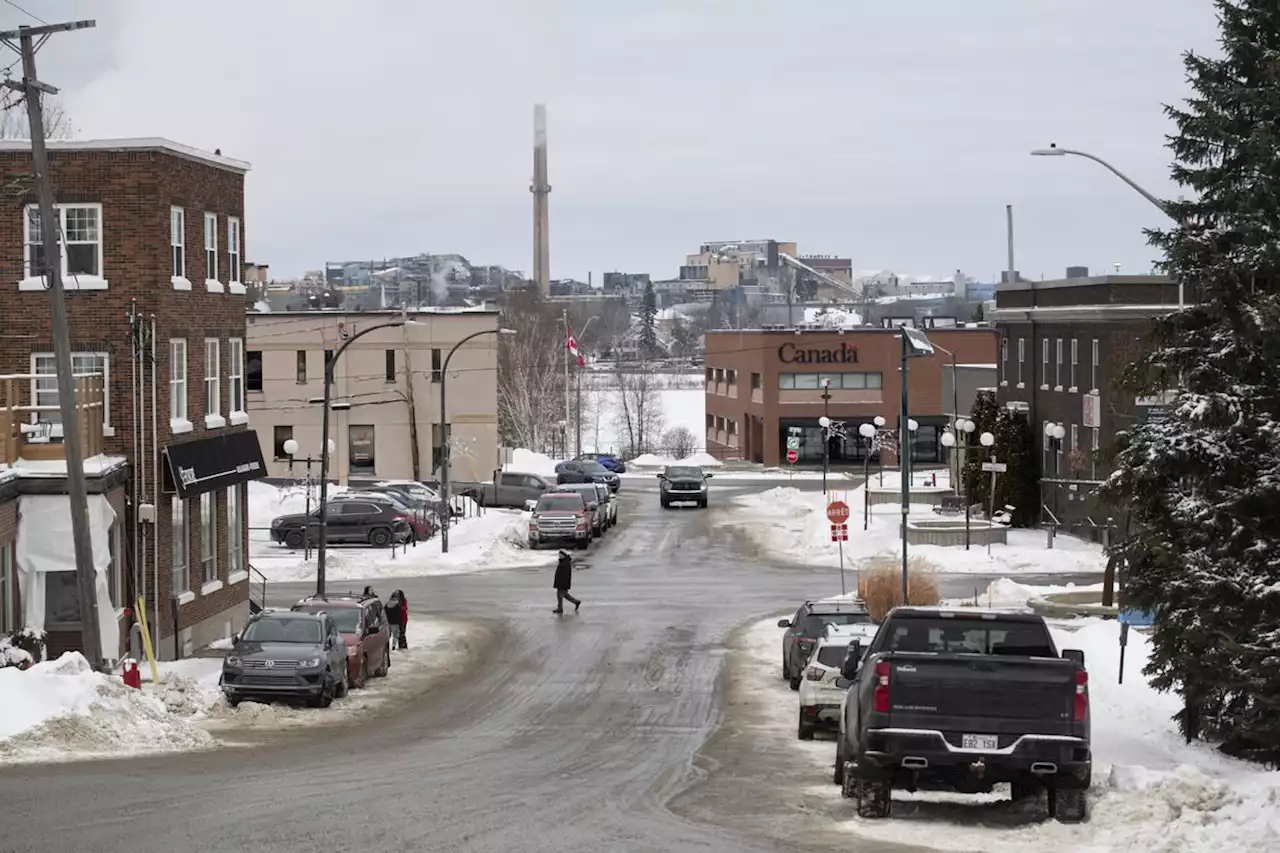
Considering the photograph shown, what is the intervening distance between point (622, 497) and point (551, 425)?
25.7m

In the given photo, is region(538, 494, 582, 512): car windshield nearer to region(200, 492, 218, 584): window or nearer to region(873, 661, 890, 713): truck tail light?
region(200, 492, 218, 584): window

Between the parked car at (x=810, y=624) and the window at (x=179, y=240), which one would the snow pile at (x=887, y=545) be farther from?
the window at (x=179, y=240)

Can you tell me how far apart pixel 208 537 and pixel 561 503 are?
21169 mm

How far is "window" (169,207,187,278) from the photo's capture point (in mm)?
32344

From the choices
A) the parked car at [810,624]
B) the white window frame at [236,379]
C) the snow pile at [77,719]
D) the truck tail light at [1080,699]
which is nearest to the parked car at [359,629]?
the snow pile at [77,719]

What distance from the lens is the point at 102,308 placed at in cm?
3125

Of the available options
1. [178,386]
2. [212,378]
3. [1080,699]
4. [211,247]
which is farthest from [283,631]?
[1080,699]

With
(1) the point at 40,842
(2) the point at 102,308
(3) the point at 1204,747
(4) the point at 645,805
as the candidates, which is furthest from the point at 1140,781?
(2) the point at 102,308

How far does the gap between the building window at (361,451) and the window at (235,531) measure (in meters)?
40.3

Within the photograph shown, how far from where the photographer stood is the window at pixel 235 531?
37062 millimetres

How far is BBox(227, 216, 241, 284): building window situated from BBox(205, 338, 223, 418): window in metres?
1.78

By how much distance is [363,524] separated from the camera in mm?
54688

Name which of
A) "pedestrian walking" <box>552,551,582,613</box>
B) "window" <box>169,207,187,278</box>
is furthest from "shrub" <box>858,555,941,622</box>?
"window" <box>169,207,187,278</box>

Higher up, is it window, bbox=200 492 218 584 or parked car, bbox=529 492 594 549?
window, bbox=200 492 218 584
